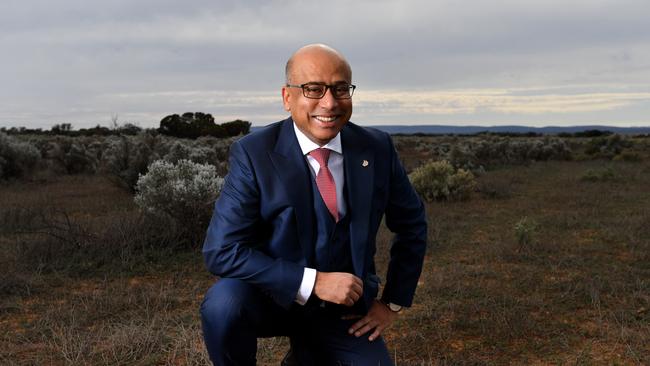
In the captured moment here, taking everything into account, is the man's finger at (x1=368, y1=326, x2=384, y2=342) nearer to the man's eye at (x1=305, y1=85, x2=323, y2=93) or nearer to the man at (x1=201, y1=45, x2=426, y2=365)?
the man at (x1=201, y1=45, x2=426, y2=365)

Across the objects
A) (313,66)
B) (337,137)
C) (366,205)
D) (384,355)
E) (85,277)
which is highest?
(313,66)

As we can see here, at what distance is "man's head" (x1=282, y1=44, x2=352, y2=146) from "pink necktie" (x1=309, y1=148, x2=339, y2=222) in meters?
0.09

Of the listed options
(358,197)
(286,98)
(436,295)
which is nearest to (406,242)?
(358,197)

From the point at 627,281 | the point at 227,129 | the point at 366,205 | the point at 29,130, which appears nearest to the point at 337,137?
the point at 366,205

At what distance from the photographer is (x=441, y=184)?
11.5m

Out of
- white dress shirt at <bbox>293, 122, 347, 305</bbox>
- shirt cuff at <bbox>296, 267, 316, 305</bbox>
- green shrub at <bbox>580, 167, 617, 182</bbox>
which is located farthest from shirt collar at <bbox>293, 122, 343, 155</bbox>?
green shrub at <bbox>580, 167, 617, 182</bbox>

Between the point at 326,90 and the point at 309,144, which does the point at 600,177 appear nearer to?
the point at 309,144

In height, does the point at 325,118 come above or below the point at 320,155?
above

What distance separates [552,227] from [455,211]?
74.4 inches

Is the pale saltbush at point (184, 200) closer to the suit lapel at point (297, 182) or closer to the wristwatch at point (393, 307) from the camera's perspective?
the wristwatch at point (393, 307)

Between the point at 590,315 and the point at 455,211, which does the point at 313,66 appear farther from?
the point at 455,211

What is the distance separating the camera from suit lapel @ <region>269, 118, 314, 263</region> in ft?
8.04

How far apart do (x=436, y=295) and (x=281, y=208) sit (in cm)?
320

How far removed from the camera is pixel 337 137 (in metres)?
2.59
